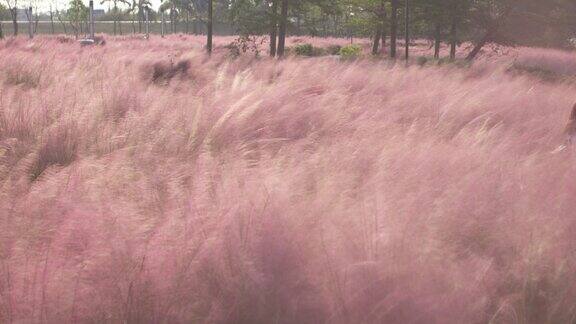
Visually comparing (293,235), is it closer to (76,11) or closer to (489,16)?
(489,16)

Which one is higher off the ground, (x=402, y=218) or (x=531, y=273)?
(x=402, y=218)

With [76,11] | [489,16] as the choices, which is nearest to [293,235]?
[489,16]

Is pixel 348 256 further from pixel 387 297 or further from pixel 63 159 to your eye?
pixel 63 159

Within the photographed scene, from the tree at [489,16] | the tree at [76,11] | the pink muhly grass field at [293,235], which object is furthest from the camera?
the tree at [76,11]

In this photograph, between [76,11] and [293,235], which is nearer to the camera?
[293,235]

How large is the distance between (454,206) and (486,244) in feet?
0.72

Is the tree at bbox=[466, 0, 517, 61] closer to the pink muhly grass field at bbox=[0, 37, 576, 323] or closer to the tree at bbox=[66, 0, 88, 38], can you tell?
the pink muhly grass field at bbox=[0, 37, 576, 323]

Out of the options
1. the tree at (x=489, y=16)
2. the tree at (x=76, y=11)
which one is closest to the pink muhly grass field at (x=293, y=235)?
the tree at (x=489, y=16)

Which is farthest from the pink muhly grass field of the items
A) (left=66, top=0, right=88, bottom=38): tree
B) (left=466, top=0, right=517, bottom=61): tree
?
(left=66, top=0, right=88, bottom=38): tree

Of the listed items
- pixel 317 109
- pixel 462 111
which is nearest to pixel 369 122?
pixel 317 109

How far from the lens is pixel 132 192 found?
2258 mm

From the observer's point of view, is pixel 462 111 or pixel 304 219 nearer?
pixel 304 219

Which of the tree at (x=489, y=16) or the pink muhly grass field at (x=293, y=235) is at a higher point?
the tree at (x=489, y=16)

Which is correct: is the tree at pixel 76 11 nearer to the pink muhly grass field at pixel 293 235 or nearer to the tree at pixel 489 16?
the tree at pixel 489 16
